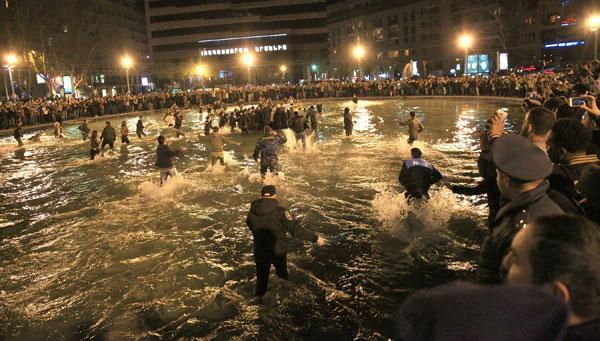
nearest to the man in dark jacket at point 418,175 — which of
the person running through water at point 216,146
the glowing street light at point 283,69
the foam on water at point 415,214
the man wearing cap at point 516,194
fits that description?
the foam on water at point 415,214

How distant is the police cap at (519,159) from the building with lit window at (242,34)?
10956 cm

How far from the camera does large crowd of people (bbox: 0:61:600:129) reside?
34.0m

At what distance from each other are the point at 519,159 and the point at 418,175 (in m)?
5.02

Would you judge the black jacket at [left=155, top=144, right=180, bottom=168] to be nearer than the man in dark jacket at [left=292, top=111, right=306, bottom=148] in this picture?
Yes

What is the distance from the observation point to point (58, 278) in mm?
7820

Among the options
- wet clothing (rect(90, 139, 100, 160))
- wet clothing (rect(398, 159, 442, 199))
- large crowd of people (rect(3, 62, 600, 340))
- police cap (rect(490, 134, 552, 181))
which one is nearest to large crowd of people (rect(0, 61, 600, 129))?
wet clothing (rect(90, 139, 100, 160))

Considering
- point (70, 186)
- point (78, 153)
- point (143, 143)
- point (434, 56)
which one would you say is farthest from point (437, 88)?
point (434, 56)

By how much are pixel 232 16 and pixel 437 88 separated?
7986 cm

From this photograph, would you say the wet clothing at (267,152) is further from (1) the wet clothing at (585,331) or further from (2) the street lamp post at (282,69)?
(2) the street lamp post at (282,69)

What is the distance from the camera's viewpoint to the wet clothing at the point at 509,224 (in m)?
2.66

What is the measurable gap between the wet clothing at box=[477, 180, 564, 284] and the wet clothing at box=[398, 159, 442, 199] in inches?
194

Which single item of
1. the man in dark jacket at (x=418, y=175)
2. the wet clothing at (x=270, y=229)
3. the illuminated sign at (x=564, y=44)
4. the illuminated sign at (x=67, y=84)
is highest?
the illuminated sign at (x=564, y=44)

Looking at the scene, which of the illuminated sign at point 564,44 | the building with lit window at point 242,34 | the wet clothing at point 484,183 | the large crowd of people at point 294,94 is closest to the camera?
the wet clothing at point 484,183

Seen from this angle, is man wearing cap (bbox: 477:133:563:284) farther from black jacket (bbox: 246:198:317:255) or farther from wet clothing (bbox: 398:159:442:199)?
wet clothing (bbox: 398:159:442:199)
